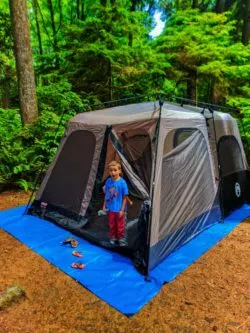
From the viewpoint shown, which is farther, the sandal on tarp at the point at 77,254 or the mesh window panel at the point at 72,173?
the mesh window panel at the point at 72,173

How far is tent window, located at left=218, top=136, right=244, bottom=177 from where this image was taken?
5.27 meters

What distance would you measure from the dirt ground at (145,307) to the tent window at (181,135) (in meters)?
1.69

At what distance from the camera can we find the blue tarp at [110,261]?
3.10m

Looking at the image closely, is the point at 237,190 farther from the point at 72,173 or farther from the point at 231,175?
the point at 72,173

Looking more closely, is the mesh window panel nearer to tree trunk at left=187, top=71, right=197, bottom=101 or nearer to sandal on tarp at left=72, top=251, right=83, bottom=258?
sandal on tarp at left=72, top=251, right=83, bottom=258

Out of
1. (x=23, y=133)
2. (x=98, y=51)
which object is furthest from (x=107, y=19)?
(x=23, y=133)

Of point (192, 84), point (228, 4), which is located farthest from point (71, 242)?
point (228, 4)

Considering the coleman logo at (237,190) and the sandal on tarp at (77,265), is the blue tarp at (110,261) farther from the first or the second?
the coleman logo at (237,190)

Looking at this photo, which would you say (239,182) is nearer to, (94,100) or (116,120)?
(116,120)

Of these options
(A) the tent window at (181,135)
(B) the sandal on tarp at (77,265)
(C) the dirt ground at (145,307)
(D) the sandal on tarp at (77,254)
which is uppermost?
(A) the tent window at (181,135)

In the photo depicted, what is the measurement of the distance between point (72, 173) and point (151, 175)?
164cm

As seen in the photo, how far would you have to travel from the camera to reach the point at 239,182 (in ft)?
18.9

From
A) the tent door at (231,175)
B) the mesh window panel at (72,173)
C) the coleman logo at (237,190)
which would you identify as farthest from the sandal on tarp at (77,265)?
the coleman logo at (237,190)

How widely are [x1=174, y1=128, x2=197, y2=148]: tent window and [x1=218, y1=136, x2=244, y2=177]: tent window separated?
38.8 inches
